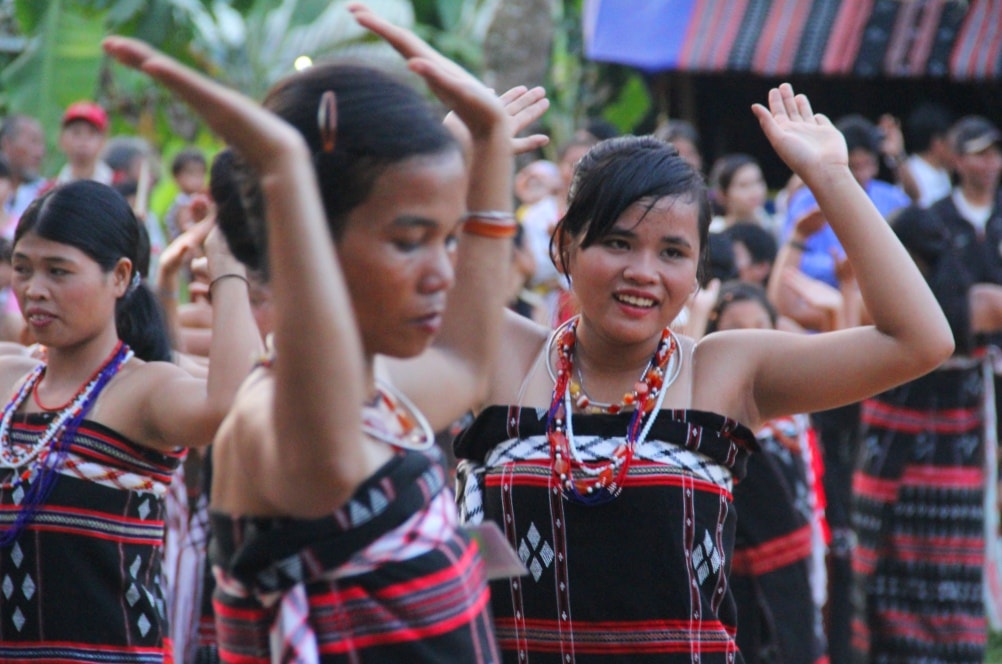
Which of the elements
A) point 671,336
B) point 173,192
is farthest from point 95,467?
point 173,192

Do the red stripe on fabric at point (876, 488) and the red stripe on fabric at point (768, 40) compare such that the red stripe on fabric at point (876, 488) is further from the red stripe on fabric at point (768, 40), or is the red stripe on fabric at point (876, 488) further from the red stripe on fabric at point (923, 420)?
the red stripe on fabric at point (768, 40)

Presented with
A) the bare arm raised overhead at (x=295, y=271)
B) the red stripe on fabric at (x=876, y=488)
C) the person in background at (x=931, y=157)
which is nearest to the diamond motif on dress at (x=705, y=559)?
the bare arm raised overhead at (x=295, y=271)

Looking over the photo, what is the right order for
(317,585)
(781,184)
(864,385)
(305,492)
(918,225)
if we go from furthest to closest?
1. (781,184)
2. (918,225)
3. (864,385)
4. (317,585)
5. (305,492)

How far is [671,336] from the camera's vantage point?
3.18 meters

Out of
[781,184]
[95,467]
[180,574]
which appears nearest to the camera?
[95,467]

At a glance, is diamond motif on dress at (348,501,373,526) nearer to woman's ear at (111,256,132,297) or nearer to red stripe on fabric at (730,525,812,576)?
woman's ear at (111,256,132,297)

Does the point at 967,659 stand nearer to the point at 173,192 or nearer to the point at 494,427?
the point at 494,427

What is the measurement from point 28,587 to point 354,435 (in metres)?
1.88

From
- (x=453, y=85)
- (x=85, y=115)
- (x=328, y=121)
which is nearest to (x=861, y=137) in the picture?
(x=85, y=115)

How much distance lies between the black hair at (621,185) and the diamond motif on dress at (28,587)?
149cm

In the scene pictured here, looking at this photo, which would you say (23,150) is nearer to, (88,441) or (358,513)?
(88,441)

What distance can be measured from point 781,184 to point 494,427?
11.7 meters

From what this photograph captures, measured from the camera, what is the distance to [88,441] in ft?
11.4

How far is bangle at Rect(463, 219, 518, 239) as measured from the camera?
2402 mm
